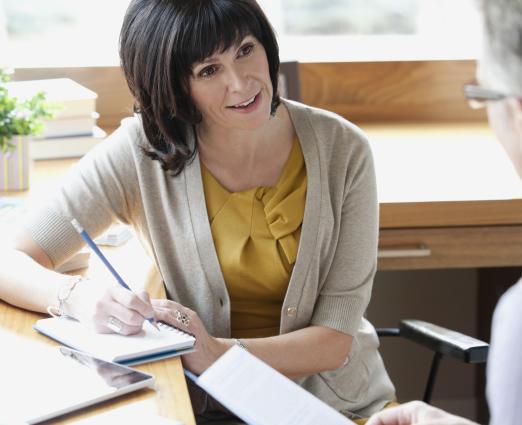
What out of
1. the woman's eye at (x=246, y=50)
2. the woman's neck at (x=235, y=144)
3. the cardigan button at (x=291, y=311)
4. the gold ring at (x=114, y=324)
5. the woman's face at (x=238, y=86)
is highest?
the woman's eye at (x=246, y=50)

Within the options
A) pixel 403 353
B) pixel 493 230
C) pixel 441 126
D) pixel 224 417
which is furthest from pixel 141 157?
pixel 403 353

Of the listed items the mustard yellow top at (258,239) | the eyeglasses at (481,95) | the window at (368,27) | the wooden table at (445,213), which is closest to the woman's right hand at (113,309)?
the mustard yellow top at (258,239)

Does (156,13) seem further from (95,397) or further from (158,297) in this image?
(95,397)

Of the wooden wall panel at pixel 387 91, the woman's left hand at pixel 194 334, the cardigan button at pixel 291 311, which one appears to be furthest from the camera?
the wooden wall panel at pixel 387 91

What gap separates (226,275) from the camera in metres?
1.96

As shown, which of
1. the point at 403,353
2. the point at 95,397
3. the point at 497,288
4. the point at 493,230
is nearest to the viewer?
the point at 95,397

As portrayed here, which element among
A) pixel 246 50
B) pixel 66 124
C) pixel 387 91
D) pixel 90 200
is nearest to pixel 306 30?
pixel 387 91

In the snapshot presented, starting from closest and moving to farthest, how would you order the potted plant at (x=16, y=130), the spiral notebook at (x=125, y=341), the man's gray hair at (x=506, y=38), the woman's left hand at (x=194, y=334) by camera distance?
the man's gray hair at (x=506, y=38) < the spiral notebook at (x=125, y=341) < the woman's left hand at (x=194, y=334) < the potted plant at (x=16, y=130)

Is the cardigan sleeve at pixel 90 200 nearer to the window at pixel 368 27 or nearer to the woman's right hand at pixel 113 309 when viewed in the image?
the woman's right hand at pixel 113 309

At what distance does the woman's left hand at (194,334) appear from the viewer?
65.1 inches

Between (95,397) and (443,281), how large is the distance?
1.89 metres

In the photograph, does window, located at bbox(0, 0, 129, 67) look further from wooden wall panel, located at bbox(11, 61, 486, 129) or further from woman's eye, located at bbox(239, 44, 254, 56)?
woman's eye, located at bbox(239, 44, 254, 56)

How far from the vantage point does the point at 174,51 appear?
1.85 m

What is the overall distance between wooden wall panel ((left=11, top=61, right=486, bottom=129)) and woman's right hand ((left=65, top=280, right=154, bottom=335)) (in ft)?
4.30
